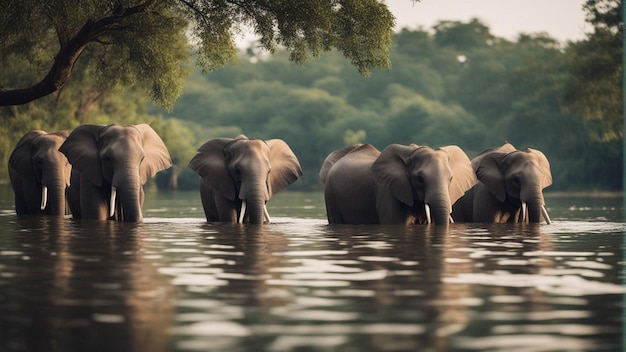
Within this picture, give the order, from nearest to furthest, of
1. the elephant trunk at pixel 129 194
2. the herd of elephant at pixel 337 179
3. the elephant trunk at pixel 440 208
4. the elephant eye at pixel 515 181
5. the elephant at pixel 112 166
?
1. the elephant trunk at pixel 440 208
2. the herd of elephant at pixel 337 179
3. the elephant trunk at pixel 129 194
4. the elephant at pixel 112 166
5. the elephant eye at pixel 515 181

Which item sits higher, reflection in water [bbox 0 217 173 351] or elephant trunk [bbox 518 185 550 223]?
elephant trunk [bbox 518 185 550 223]

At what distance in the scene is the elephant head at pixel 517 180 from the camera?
26.6 metres

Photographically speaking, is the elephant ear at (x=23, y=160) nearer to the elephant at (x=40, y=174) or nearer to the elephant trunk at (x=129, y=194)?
the elephant at (x=40, y=174)

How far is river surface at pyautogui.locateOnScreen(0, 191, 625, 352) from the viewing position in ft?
30.0

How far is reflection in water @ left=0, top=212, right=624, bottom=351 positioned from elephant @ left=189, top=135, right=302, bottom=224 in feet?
16.5

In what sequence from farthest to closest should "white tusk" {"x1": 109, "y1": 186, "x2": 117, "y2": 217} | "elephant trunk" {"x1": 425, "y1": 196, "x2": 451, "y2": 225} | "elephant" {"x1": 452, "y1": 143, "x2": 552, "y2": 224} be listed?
"elephant" {"x1": 452, "y1": 143, "x2": 552, "y2": 224} → "white tusk" {"x1": 109, "y1": 186, "x2": 117, "y2": 217} → "elephant trunk" {"x1": 425, "y1": 196, "x2": 451, "y2": 225}

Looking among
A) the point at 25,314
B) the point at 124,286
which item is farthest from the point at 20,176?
the point at 25,314

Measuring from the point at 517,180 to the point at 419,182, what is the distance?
2.78 meters

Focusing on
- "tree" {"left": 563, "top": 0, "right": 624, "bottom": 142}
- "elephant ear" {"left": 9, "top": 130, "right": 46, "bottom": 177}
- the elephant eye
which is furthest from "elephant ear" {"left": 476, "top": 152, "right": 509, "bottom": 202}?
"tree" {"left": 563, "top": 0, "right": 624, "bottom": 142}

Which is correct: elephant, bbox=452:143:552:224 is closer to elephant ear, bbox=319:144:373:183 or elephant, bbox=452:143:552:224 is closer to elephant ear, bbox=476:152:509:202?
elephant ear, bbox=476:152:509:202

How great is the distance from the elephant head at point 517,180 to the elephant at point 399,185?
93cm

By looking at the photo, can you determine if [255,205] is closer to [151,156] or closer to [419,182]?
[151,156]

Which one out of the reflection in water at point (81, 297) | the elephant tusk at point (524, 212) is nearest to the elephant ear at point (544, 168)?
the elephant tusk at point (524, 212)

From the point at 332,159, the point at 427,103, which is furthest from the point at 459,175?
the point at 427,103
